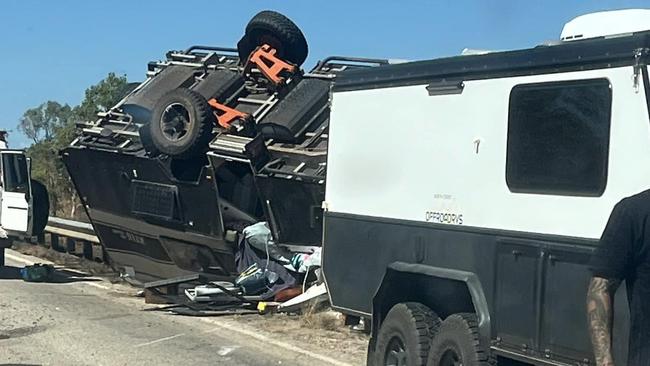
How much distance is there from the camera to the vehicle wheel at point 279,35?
14.1m

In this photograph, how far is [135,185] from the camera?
1394cm

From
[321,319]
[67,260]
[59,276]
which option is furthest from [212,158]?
[67,260]

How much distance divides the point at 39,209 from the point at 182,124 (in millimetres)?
4388

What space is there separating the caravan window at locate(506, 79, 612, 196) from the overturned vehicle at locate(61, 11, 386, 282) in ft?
Answer: 18.9

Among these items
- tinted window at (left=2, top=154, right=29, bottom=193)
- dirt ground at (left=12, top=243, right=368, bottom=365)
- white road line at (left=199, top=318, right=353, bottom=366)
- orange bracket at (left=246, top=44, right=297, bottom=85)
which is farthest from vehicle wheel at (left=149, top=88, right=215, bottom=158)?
tinted window at (left=2, top=154, right=29, bottom=193)

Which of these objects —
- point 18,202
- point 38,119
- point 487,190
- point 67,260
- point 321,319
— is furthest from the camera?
point 38,119

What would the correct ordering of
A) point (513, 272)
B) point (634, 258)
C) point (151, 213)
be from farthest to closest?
point (151, 213) < point (513, 272) < point (634, 258)

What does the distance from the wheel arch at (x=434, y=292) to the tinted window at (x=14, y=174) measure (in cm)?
1028

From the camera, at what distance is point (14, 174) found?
1605 centimetres

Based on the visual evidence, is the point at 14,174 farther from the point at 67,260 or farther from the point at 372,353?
the point at 372,353

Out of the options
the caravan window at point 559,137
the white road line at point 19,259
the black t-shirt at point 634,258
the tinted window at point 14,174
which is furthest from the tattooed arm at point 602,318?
the white road line at point 19,259

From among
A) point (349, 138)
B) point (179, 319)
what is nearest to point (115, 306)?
point (179, 319)

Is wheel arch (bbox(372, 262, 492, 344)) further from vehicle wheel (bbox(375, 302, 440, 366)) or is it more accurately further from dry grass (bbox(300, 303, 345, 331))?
dry grass (bbox(300, 303, 345, 331))

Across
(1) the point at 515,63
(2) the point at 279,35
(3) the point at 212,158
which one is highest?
(2) the point at 279,35
